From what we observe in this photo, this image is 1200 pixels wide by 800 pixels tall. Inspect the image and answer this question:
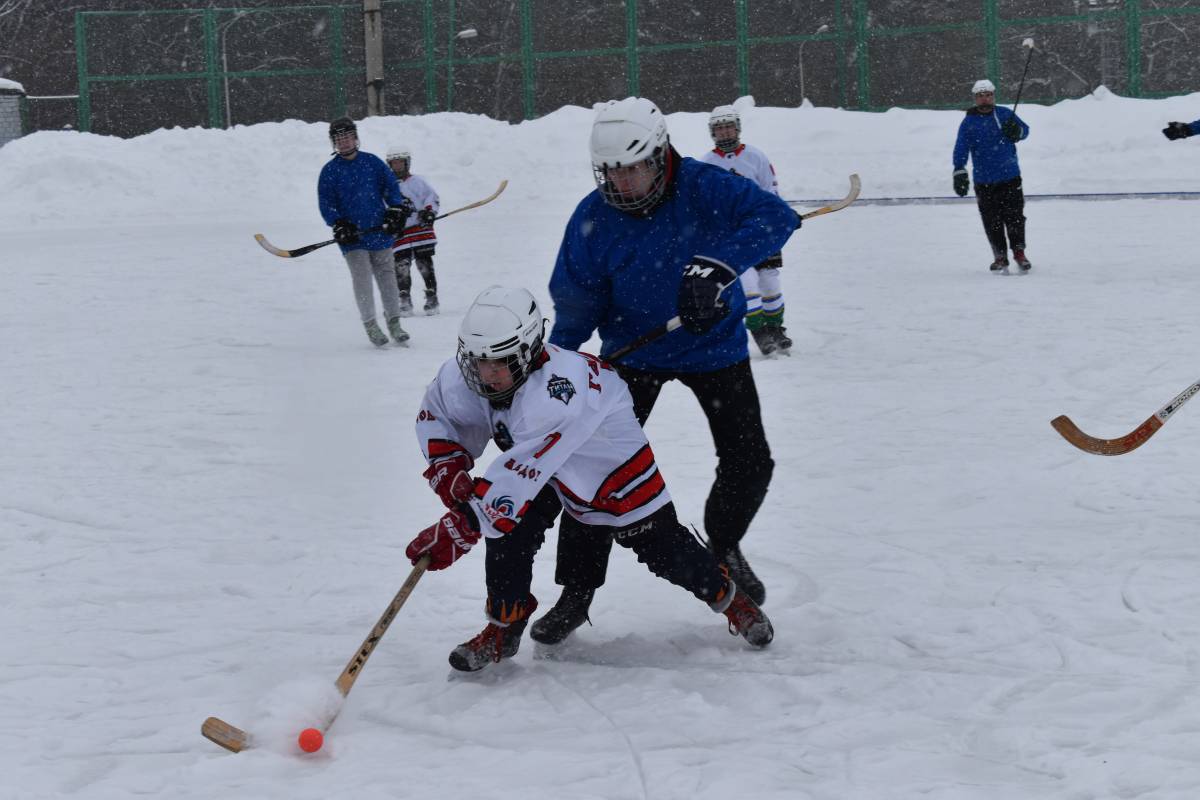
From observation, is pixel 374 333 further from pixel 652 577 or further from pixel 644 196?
pixel 644 196

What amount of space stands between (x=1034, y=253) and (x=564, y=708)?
9151 mm

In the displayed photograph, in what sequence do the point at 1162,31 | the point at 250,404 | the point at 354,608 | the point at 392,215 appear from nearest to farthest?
the point at 354,608 → the point at 250,404 → the point at 392,215 → the point at 1162,31

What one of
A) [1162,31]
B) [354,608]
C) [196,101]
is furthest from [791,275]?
[196,101]

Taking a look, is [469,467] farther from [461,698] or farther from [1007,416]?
[1007,416]

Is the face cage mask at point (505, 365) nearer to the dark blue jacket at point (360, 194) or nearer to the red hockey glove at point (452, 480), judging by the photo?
the red hockey glove at point (452, 480)

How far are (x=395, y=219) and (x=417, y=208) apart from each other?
238cm

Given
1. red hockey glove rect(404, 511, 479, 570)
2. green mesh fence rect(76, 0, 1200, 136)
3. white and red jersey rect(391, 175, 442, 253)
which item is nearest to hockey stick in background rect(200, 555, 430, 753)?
red hockey glove rect(404, 511, 479, 570)

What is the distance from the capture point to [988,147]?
34.7ft

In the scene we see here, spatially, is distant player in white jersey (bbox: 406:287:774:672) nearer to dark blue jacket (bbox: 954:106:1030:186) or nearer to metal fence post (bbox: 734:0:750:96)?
dark blue jacket (bbox: 954:106:1030:186)

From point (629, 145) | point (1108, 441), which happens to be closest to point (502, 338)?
point (629, 145)

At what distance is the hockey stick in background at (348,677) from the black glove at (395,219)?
5.29m

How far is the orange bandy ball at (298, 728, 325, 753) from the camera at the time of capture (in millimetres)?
3035

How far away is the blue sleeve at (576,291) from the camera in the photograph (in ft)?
12.2

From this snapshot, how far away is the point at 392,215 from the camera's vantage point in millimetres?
8508
